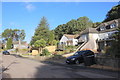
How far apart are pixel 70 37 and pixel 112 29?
2284cm

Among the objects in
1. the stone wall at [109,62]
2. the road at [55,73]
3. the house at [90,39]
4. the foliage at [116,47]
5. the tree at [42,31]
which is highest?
the tree at [42,31]

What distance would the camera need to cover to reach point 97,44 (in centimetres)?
4462

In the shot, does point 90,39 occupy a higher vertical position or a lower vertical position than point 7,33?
lower

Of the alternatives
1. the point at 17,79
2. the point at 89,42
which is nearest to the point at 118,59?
the point at 17,79

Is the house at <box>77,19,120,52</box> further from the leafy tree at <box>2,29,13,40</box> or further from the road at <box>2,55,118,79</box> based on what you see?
the leafy tree at <box>2,29,13,40</box>

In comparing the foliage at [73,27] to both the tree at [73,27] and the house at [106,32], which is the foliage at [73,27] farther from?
the house at [106,32]

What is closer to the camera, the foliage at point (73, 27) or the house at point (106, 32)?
the house at point (106, 32)

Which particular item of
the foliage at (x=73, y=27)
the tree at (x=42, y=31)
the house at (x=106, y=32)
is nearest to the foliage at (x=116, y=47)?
the house at (x=106, y=32)

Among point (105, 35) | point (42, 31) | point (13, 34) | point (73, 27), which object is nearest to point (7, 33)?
point (13, 34)

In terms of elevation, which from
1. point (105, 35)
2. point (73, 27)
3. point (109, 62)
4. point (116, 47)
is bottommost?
point (109, 62)

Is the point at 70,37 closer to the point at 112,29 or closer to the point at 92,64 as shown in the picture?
the point at 112,29

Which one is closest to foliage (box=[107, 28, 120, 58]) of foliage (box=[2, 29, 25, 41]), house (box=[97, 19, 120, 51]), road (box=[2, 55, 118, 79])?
road (box=[2, 55, 118, 79])

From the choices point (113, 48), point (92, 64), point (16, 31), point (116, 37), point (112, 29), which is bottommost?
point (92, 64)

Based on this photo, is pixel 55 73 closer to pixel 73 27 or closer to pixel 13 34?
pixel 73 27
